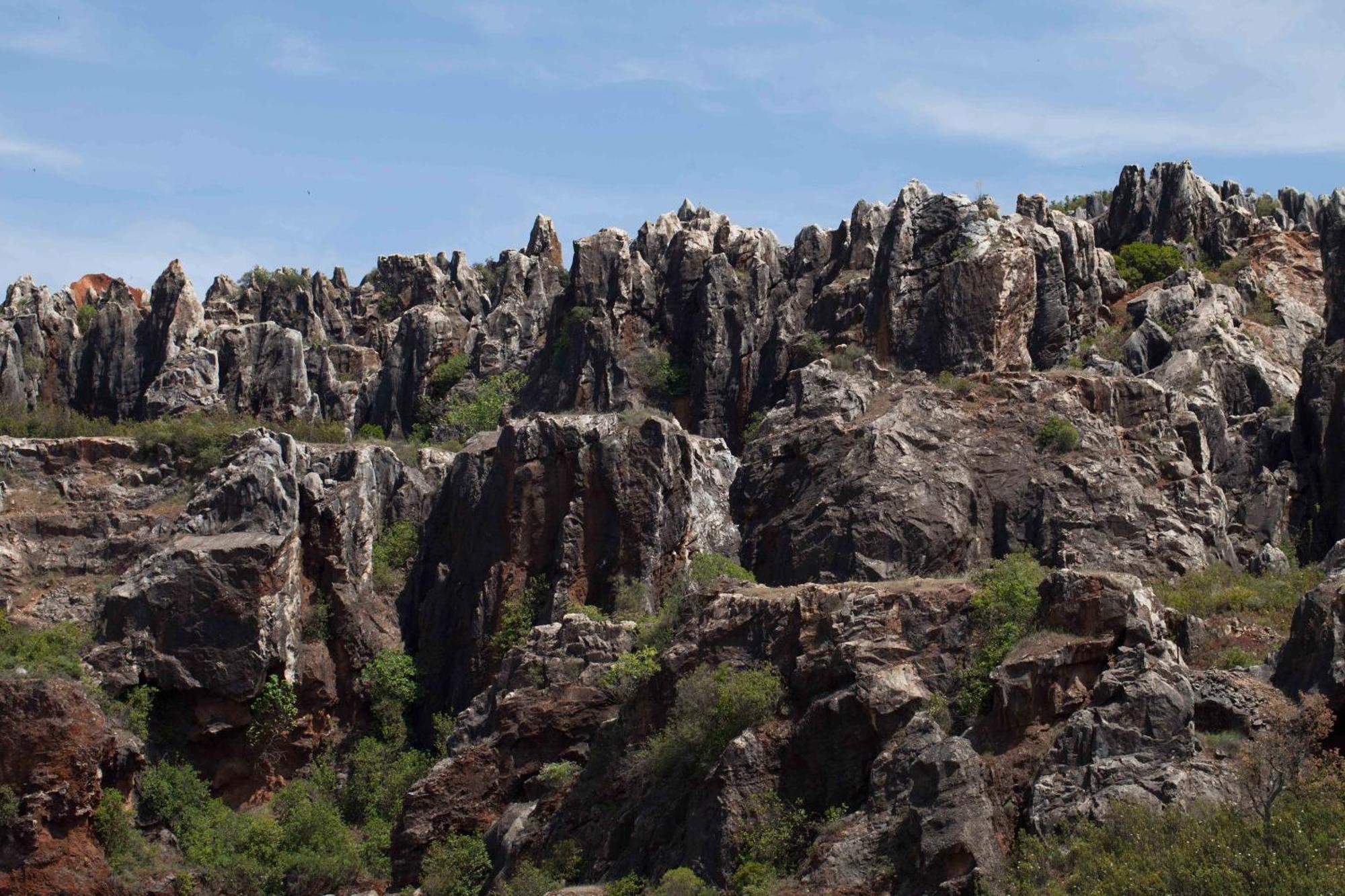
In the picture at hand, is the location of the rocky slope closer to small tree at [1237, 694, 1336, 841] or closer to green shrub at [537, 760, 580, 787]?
green shrub at [537, 760, 580, 787]

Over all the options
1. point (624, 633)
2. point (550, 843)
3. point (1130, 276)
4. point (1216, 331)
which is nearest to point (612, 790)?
point (550, 843)

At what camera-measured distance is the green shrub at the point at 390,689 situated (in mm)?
65125

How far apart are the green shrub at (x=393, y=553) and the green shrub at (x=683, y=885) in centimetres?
2764

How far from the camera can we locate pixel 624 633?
56438mm

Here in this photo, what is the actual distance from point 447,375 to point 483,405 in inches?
240

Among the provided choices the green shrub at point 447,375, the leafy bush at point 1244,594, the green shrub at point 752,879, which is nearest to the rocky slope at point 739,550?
the green shrub at point 752,879

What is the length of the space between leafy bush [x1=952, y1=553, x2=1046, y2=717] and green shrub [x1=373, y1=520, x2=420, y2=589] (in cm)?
2765

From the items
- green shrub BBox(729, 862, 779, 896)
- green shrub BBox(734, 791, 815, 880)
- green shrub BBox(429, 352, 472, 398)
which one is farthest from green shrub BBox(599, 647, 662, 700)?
green shrub BBox(429, 352, 472, 398)

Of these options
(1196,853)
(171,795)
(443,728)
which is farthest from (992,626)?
(171,795)

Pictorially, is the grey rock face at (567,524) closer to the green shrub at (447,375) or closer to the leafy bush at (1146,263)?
the leafy bush at (1146,263)

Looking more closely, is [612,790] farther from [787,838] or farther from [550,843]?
[787,838]

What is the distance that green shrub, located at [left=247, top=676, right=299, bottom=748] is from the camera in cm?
6412

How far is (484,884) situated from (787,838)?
1146 centimetres

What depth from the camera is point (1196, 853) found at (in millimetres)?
34000
